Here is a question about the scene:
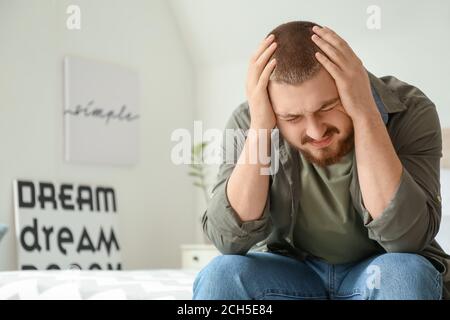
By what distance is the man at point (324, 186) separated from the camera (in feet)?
4.01

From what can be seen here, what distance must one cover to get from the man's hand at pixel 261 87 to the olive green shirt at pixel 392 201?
0.11m

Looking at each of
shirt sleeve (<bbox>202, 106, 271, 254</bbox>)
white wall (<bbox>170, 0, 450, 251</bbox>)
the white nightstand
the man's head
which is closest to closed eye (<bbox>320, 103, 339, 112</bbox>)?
the man's head

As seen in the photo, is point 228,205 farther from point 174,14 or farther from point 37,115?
point 174,14

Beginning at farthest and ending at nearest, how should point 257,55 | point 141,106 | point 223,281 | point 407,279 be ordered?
point 141,106 → point 257,55 → point 223,281 → point 407,279

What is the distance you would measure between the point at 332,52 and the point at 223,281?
18.3 inches

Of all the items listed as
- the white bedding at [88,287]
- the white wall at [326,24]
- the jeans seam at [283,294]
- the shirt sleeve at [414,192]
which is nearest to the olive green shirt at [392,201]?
the shirt sleeve at [414,192]

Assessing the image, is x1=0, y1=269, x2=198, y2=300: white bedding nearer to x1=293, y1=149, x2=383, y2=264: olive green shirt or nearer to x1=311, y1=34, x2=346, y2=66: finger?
x1=293, y1=149, x2=383, y2=264: olive green shirt

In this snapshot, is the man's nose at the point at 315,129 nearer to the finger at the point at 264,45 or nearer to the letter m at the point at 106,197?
the finger at the point at 264,45

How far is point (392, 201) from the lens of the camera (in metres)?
1.21

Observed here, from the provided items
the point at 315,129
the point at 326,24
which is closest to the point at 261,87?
the point at 315,129

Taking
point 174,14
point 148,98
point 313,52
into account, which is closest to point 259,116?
point 313,52

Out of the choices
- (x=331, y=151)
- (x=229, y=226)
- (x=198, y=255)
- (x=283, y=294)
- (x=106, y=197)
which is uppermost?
(x=331, y=151)

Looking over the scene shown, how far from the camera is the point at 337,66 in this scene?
1246mm

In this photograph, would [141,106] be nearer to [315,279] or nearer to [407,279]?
[315,279]
